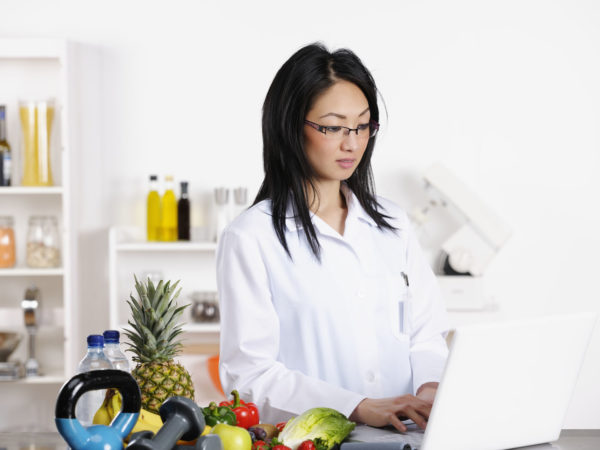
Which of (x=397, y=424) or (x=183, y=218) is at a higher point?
(x=397, y=424)

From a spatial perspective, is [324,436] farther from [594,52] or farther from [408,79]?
[594,52]

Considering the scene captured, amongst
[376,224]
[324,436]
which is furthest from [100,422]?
[376,224]

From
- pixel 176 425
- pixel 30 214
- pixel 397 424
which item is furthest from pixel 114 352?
pixel 30 214

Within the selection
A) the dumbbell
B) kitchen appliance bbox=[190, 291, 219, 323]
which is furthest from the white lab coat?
kitchen appliance bbox=[190, 291, 219, 323]

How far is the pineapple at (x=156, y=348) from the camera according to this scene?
1.33m

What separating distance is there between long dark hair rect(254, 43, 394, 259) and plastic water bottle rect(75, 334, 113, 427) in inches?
21.1

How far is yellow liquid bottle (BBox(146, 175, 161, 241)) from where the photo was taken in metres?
3.58

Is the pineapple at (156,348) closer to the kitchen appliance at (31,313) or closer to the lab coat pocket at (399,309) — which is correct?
the lab coat pocket at (399,309)

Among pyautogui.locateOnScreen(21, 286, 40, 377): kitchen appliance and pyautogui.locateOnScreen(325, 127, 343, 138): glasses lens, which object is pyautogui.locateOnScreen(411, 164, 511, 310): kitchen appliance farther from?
pyautogui.locateOnScreen(325, 127, 343, 138): glasses lens

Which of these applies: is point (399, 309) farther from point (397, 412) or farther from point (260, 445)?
point (260, 445)

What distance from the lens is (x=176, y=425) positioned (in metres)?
1.02

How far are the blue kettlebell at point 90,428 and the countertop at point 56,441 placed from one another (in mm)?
393

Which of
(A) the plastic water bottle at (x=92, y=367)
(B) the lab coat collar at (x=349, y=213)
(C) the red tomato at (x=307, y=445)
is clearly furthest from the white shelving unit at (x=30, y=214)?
(C) the red tomato at (x=307, y=445)

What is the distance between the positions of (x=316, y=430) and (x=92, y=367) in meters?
0.34
